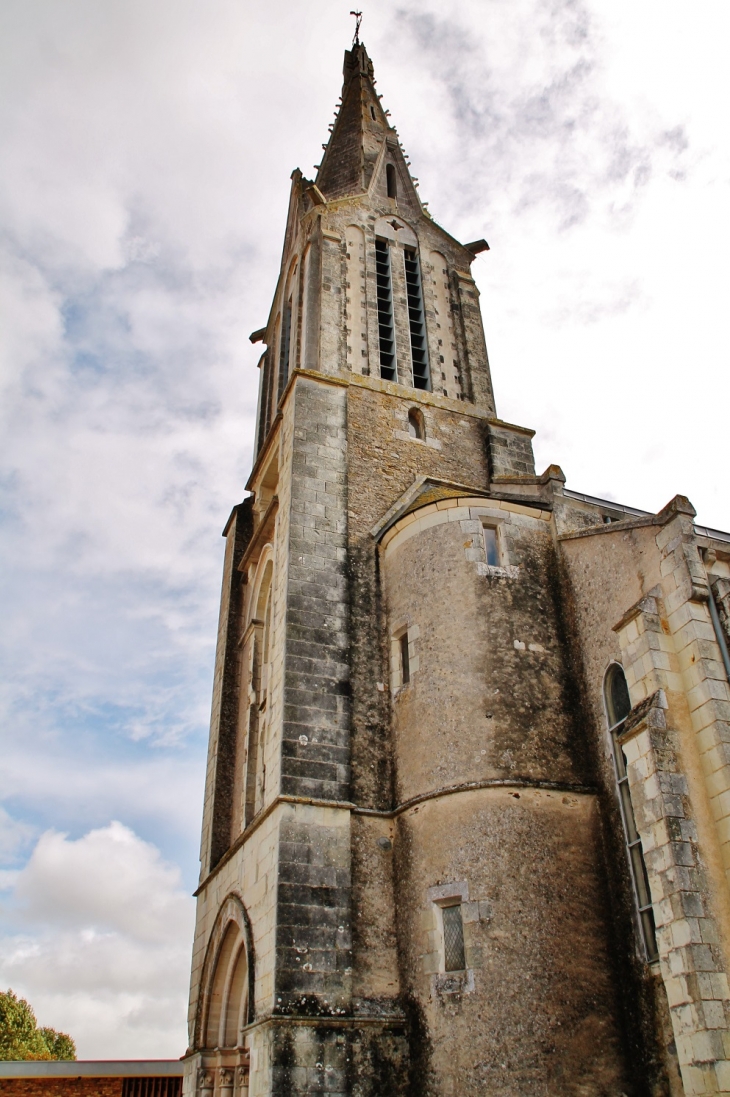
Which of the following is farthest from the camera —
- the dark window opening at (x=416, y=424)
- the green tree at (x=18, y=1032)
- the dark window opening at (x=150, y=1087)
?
the green tree at (x=18, y=1032)

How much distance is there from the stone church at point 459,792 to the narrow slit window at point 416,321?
2293 millimetres

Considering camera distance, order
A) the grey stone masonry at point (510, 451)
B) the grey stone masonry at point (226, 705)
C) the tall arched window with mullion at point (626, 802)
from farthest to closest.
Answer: the grey stone masonry at point (510, 451)
the grey stone masonry at point (226, 705)
the tall arched window with mullion at point (626, 802)

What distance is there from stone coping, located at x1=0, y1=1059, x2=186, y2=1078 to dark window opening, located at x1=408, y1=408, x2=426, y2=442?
15.9 metres

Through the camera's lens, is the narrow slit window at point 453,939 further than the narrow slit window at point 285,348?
No

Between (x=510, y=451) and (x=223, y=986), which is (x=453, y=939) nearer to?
(x=223, y=986)

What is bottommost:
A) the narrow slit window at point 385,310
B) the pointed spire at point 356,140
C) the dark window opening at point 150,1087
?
the dark window opening at point 150,1087

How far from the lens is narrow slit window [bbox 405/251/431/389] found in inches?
784

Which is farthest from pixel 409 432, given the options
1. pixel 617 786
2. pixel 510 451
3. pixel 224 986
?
pixel 224 986

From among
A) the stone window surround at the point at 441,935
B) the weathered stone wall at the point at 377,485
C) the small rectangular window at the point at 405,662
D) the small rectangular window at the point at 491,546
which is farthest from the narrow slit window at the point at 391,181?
the stone window surround at the point at 441,935

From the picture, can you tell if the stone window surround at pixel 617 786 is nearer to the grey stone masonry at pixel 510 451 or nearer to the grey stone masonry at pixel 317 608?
the grey stone masonry at pixel 317 608

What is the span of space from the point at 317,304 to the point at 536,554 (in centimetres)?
843

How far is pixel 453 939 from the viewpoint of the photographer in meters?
11.1

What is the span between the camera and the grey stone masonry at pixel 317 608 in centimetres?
1252

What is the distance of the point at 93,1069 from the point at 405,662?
15.7m
